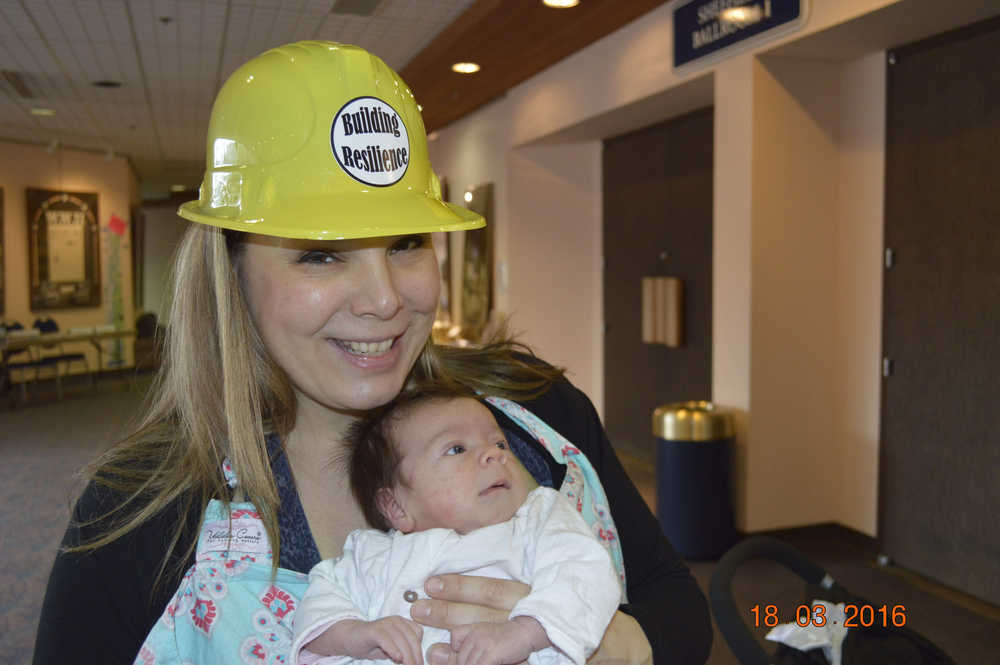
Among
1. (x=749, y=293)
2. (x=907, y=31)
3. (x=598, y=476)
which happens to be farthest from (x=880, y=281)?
(x=598, y=476)

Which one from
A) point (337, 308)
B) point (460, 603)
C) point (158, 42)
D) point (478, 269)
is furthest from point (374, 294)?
point (478, 269)

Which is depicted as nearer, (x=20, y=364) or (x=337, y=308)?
(x=337, y=308)

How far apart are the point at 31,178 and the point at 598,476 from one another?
13.3 m

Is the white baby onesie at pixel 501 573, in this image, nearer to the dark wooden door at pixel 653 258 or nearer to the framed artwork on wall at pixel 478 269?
the dark wooden door at pixel 653 258

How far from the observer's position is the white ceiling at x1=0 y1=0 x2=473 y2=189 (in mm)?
5883

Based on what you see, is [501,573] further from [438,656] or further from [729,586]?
[729,586]

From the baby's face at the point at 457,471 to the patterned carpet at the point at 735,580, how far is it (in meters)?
0.56

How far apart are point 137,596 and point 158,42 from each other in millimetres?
6724

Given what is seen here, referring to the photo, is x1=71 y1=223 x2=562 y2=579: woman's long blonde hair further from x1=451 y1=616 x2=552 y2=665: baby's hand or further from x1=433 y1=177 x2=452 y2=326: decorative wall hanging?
x1=433 y1=177 x2=452 y2=326: decorative wall hanging

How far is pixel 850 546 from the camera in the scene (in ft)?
15.7

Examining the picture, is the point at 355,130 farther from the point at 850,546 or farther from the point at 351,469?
the point at 850,546

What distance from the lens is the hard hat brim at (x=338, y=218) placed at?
1.10 m

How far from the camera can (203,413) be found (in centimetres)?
130
